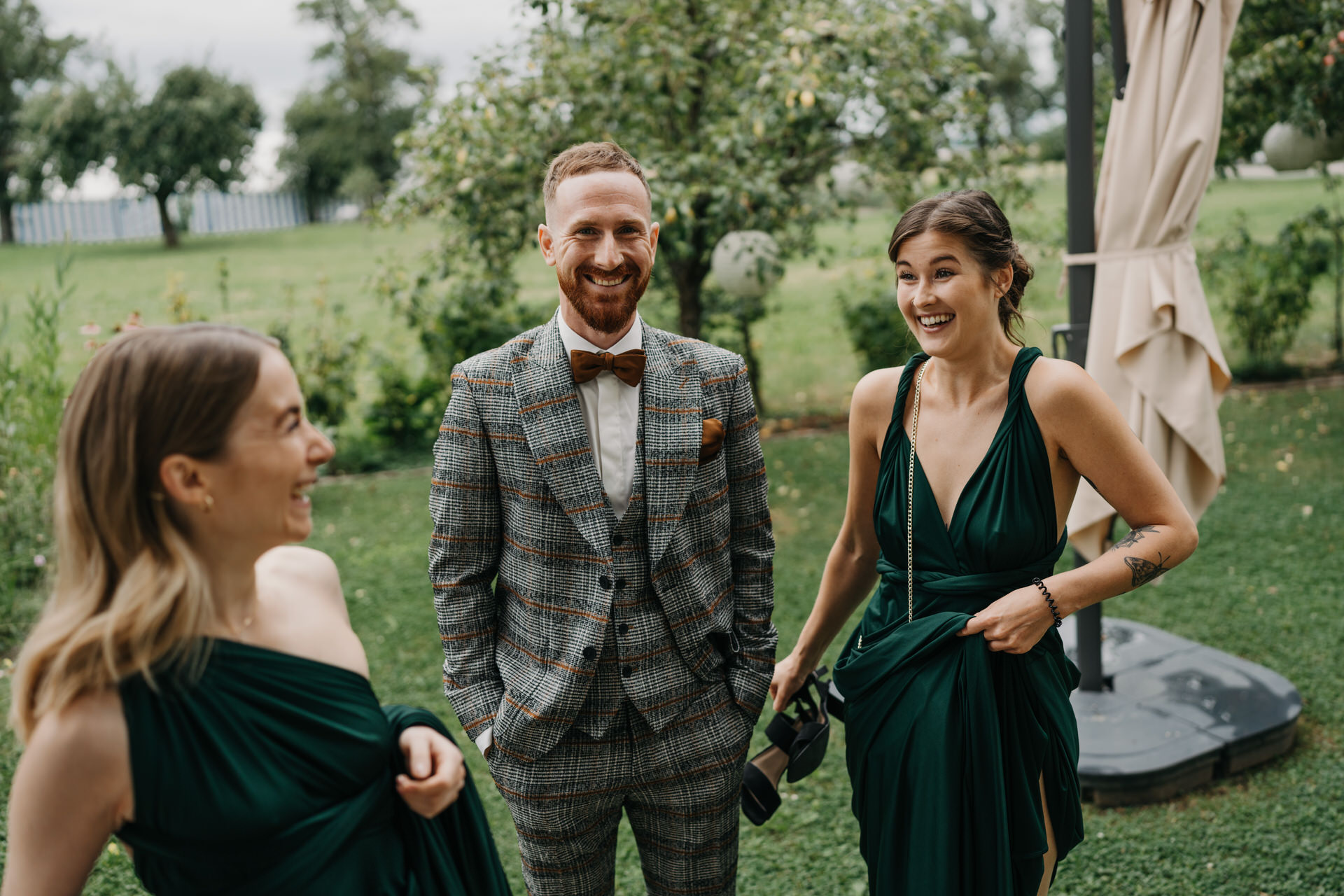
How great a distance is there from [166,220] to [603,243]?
34.6m

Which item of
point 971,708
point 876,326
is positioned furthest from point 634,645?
point 876,326

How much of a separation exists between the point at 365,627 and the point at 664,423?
359 centimetres

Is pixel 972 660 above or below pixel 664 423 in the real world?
below

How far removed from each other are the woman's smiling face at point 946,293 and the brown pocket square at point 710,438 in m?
0.44

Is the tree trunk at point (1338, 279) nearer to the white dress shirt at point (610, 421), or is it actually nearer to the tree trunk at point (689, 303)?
the tree trunk at point (689, 303)

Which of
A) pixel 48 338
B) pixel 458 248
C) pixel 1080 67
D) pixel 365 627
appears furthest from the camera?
pixel 458 248

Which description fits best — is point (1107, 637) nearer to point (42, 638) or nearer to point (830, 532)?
point (830, 532)

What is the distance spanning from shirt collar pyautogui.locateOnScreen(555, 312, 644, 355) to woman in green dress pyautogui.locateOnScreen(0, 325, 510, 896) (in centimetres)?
72

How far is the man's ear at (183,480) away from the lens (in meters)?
1.29

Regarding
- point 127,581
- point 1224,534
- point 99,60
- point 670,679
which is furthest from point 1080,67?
point 99,60

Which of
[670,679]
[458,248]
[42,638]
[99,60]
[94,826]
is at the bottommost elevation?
[670,679]

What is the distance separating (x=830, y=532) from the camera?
20.2 feet

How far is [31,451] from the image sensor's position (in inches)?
223

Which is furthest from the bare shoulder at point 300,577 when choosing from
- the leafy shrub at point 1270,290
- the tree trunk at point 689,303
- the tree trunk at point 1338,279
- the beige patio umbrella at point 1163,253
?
the tree trunk at point 1338,279
